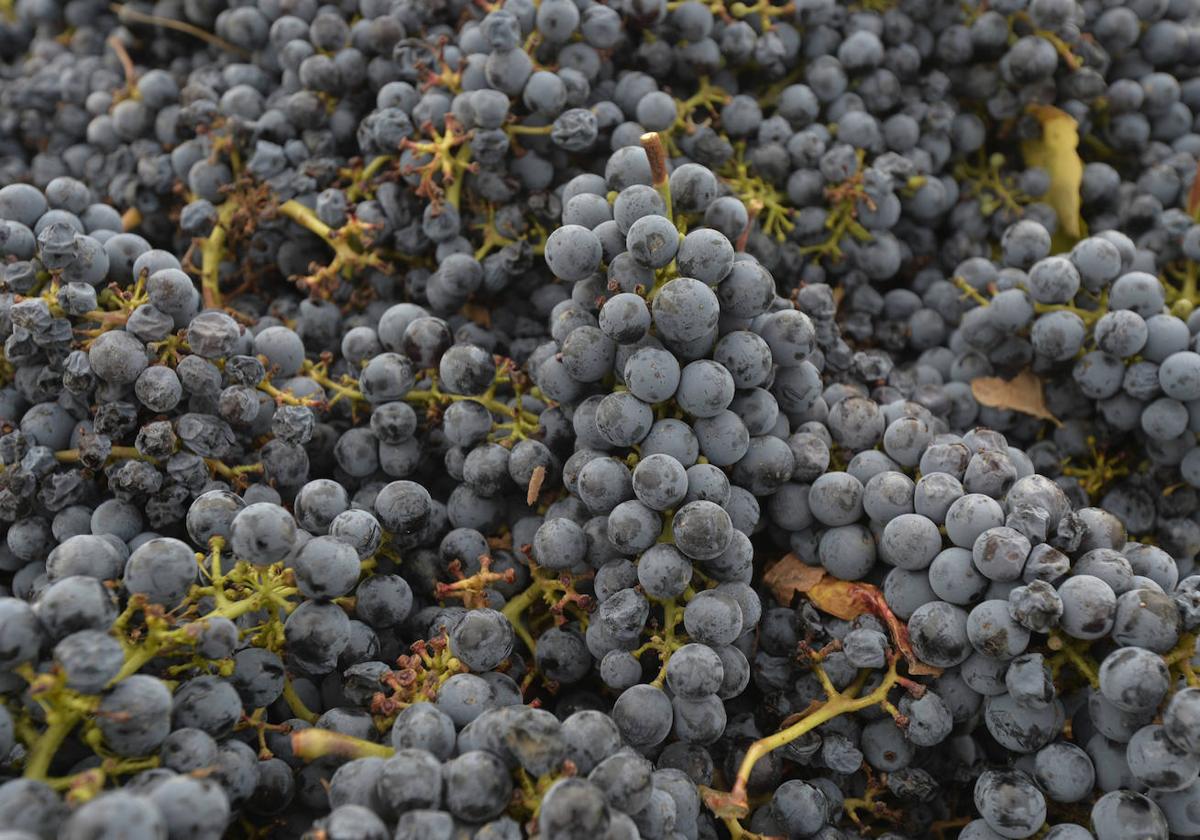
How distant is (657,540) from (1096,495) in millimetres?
1052

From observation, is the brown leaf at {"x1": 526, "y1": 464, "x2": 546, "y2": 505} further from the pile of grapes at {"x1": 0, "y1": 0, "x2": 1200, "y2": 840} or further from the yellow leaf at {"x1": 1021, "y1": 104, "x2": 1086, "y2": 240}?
the yellow leaf at {"x1": 1021, "y1": 104, "x2": 1086, "y2": 240}

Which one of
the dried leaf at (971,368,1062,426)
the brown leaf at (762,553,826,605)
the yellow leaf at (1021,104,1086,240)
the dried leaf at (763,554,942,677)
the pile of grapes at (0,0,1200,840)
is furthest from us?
the yellow leaf at (1021,104,1086,240)

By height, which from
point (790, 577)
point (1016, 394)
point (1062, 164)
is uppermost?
point (1062, 164)

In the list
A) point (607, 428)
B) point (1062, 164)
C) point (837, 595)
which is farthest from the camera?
point (1062, 164)

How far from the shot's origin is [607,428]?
4.88 ft

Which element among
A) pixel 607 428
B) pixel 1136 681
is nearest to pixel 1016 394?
pixel 1136 681

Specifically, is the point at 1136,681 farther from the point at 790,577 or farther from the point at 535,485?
the point at 535,485

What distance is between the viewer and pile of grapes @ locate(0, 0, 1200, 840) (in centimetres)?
128

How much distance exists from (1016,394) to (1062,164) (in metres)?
0.65

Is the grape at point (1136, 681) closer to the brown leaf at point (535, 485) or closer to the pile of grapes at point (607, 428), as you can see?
the pile of grapes at point (607, 428)

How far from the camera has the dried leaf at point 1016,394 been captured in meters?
1.94

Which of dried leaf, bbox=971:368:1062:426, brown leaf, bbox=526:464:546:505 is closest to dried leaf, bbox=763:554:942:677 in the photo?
brown leaf, bbox=526:464:546:505

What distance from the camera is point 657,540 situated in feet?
4.83

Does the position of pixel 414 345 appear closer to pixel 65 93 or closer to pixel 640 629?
pixel 640 629
